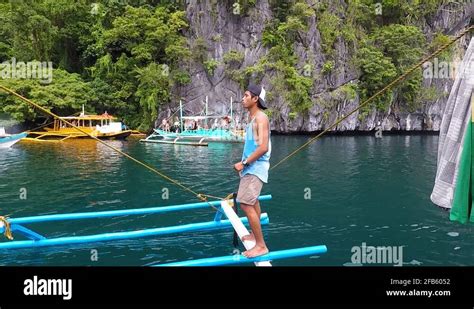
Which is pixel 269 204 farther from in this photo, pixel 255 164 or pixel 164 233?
pixel 255 164

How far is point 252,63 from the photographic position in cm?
4428

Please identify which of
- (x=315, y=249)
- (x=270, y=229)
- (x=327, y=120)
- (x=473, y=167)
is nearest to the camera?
(x=473, y=167)

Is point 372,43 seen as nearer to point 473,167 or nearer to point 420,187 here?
point 420,187

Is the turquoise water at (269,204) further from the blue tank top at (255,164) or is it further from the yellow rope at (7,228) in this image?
the blue tank top at (255,164)

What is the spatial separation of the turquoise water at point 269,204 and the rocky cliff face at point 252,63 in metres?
18.7

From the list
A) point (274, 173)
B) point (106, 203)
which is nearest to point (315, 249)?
point (106, 203)

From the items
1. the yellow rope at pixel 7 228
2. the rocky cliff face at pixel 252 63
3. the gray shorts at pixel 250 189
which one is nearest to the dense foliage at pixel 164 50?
the rocky cliff face at pixel 252 63

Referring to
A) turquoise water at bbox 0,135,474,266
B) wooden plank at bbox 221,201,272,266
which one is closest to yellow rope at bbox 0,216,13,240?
turquoise water at bbox 0,135,474,266

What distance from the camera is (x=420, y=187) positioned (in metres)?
15.4

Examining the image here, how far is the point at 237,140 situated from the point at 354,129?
666 inches

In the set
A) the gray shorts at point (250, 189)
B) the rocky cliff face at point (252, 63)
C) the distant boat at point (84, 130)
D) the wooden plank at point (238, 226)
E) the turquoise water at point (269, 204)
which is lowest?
the turquoise water at point (269, 204)

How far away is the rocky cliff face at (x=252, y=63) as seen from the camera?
43.7 m

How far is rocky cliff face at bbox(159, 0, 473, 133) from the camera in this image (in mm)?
43688

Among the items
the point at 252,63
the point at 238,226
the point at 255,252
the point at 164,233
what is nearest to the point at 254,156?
the point at 255,252
